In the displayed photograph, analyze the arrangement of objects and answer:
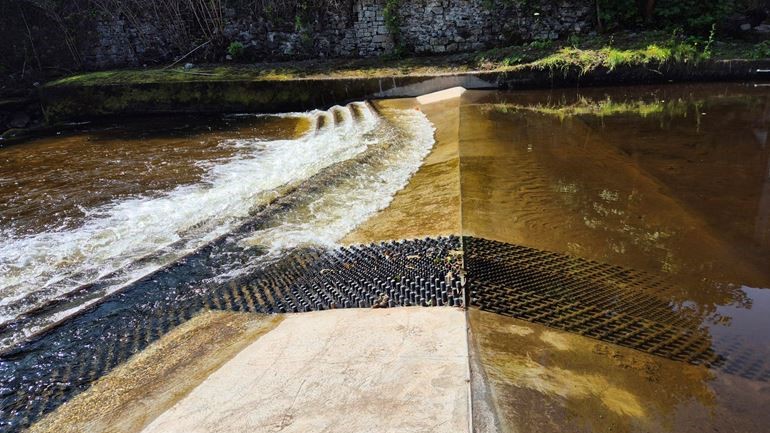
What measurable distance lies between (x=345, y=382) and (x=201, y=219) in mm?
3384

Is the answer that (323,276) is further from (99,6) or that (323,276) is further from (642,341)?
(99,6)

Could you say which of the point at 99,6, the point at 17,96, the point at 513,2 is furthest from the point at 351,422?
the point at 99,6

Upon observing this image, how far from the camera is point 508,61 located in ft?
35.6

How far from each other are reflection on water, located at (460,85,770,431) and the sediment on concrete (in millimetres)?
1613

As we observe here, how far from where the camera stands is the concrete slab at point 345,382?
84.7 inches

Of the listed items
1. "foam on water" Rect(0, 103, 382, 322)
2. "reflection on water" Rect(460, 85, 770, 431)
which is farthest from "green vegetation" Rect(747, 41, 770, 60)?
"foam on water" Rect(0, 103, 382, 322)

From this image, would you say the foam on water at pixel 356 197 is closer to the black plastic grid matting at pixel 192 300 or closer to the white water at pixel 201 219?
the white water at pixel 201 219

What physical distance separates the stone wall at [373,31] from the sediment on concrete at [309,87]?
7.02ft

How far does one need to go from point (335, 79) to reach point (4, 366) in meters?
9.09

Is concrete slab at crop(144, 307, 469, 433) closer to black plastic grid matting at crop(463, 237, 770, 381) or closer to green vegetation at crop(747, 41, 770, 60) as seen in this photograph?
black plastic grid matting at crop(463, 237, 770, 381)

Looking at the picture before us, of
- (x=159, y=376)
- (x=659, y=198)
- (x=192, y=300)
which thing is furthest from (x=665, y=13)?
(x=159, y=376)

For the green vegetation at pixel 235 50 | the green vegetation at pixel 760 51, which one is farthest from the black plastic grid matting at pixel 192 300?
the green vegetation at pixel 235 50

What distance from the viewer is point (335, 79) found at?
434 inches

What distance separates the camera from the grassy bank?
9797 mm
